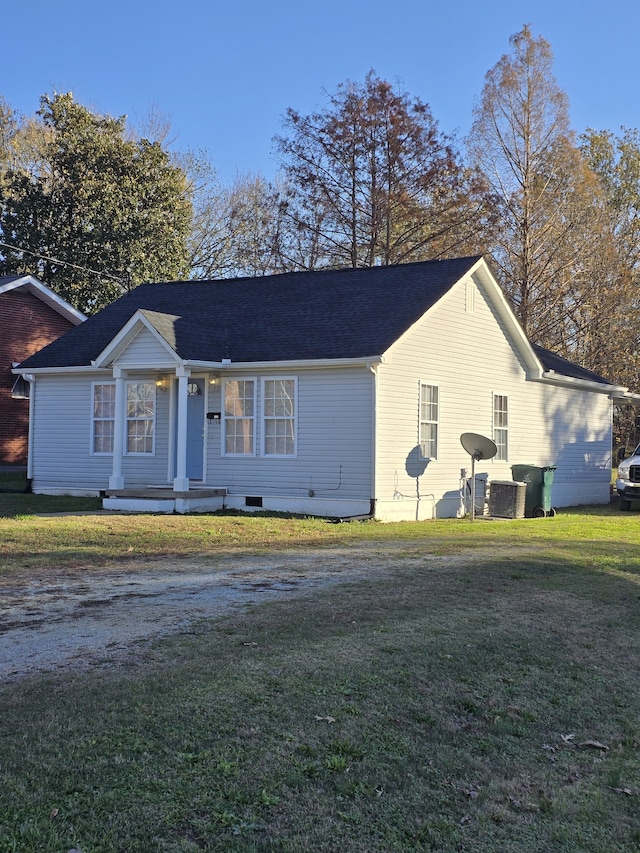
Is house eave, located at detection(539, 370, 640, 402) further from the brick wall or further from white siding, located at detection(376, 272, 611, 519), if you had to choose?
the brick wall

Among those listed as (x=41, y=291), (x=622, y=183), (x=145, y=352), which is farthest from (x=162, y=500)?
(x=622, y=183)

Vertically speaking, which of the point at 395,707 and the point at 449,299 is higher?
the point at 449,299

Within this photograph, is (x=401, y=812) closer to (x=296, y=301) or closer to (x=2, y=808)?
(x=2, y=808)

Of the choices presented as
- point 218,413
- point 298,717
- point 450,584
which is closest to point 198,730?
point 298,717

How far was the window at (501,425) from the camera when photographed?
21.0 m

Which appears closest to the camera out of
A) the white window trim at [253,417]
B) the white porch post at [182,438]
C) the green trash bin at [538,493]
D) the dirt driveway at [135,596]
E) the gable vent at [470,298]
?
the dirt driveway at [135,596]

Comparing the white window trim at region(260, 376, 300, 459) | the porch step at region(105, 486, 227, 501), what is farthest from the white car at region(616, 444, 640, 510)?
the porch step at region(105, 486, 227, 501)

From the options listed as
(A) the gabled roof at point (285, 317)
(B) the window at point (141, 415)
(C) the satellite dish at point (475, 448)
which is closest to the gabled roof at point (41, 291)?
(A) the gabled roof at point (285, 317)

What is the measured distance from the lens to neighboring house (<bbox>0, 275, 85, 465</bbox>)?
91.1ft

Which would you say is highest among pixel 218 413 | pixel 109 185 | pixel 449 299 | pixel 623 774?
pixel 109 185

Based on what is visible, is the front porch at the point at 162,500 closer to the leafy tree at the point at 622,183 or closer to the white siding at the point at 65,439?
the white siding at the point at 65,439

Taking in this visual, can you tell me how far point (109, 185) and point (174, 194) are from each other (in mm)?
2701

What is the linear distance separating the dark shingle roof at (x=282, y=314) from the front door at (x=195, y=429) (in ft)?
3.44

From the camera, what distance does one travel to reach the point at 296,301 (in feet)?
67.4
